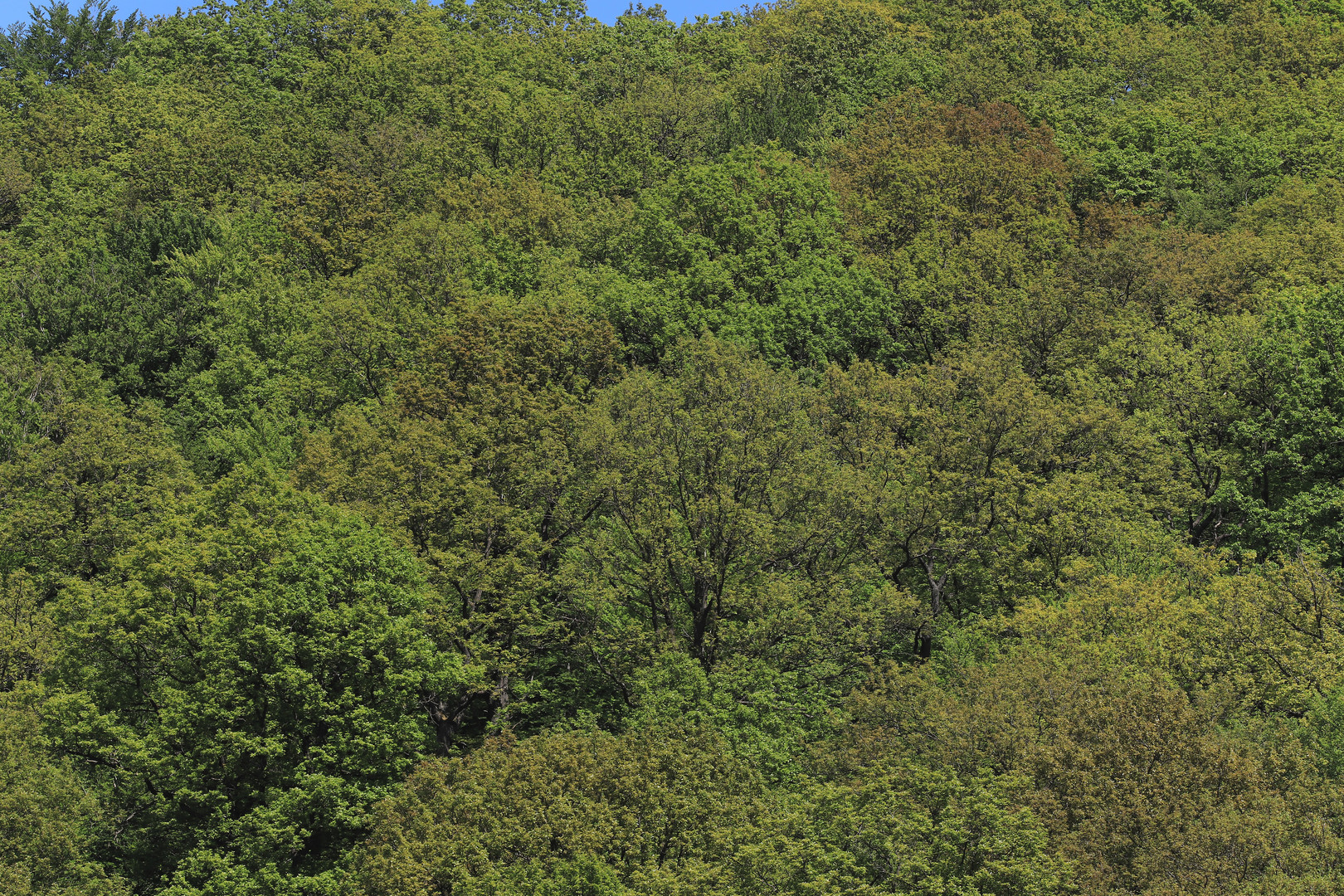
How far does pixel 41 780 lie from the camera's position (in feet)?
129

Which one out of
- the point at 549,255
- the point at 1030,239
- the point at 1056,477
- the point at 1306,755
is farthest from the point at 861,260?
the point at 1306,755

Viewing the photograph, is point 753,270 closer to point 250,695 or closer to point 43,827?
point 250,695

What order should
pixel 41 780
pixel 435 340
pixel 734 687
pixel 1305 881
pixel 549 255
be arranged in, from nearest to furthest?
pixel 1305 881
pixel 41 780
pixel 734 687
pixel 435 340
pixel 549 255

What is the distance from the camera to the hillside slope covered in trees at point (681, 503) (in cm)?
3491

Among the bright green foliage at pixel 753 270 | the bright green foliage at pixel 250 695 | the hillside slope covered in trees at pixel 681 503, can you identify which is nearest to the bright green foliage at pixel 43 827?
the hillside slope covered in trees at pixel 681 503

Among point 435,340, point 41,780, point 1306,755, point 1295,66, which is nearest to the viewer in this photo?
point 1306,755

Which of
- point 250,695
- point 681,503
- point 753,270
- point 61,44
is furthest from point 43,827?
point 61,44

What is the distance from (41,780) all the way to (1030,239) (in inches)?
2221

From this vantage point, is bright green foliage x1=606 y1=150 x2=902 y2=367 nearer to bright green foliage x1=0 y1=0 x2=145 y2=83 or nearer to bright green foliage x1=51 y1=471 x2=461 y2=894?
bright green foliage x1=51 y1=471 x2=461 y2=894

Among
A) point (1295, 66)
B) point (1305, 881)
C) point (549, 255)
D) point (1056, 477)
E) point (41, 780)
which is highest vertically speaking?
point (1295, 66)

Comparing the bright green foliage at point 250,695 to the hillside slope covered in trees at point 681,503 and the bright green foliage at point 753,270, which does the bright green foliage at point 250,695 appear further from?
the bright green foliage at point 753,270

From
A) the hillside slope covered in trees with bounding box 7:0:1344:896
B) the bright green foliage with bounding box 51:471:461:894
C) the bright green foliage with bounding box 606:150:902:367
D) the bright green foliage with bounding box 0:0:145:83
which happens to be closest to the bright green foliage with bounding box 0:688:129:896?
the hillside slope covered in trees with bounding box 7:0:1344:896

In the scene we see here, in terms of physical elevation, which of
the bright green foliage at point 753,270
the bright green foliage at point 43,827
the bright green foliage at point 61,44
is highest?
the bright green foliage at point 61,44

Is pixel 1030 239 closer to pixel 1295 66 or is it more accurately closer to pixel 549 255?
pixel 549 255
